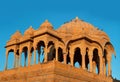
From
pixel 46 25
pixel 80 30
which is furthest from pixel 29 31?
pixel 80 30

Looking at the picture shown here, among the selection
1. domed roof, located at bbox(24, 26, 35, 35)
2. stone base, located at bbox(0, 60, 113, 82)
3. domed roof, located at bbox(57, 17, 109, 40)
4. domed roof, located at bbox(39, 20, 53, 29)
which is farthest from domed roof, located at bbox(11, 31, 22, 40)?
stone base, located at bbox(0, 60, 113, 82)

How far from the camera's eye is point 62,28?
31.8 m

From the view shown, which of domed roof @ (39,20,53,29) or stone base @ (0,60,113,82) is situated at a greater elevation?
domed roof @ (39,20,53,29)

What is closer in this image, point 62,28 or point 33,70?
point 33,70

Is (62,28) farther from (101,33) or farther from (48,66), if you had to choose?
(48,66)

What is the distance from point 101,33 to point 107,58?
9.27 feet

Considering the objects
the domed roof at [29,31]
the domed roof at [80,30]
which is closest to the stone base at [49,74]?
the domed roof at [29,31]

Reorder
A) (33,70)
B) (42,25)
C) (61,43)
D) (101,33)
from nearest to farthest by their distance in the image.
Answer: (33,70)
(42,25)
(61,43)
(101,33)

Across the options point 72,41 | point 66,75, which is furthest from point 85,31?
point 66,75

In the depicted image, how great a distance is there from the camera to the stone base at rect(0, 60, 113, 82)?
24.0 m

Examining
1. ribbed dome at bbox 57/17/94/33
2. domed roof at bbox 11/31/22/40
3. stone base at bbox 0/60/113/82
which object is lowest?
stone base at bbox 0/60/113/82

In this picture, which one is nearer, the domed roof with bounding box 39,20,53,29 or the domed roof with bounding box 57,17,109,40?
the domed roof with bounding box 39,20,53,29

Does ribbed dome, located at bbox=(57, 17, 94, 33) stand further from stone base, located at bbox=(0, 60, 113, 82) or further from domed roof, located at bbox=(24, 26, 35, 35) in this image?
stone base, located at bbox=(0, 60, 113, 82)

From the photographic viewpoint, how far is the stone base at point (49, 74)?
24031 mm
